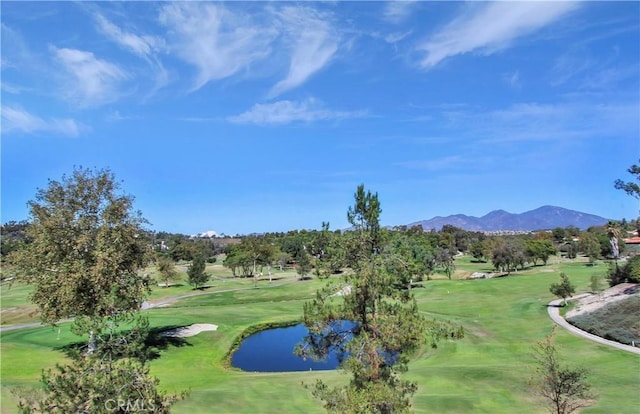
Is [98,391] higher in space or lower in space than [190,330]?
higher

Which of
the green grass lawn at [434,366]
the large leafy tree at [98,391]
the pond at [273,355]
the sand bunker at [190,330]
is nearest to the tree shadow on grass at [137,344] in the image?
the sand bunker at [190,330]

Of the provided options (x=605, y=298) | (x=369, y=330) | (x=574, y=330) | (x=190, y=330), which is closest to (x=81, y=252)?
(x=190, y=330)

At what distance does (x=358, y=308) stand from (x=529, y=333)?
35753mm

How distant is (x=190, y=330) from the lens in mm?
49031

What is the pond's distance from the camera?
1670 inches

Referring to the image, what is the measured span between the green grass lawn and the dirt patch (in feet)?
12.4

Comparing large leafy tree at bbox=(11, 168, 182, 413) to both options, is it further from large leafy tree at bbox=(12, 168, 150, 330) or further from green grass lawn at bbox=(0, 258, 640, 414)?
green grass lawn at bbox=(0, 258, 640, 414)


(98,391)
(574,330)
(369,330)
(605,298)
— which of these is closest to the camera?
(98,391)

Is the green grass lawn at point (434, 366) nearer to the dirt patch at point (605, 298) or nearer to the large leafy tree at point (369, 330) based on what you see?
the dirt patch at point (605, 298)

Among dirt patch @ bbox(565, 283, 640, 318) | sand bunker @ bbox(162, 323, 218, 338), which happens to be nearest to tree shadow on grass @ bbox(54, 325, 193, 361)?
sand bunker @ bbox(162, 323, 218, 338)

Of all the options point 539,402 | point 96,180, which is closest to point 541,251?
point 539,402

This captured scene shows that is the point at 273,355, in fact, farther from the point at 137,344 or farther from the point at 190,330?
the point at 137,344

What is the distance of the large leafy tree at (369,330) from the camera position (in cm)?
1608

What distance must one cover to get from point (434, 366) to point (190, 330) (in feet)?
89.7
